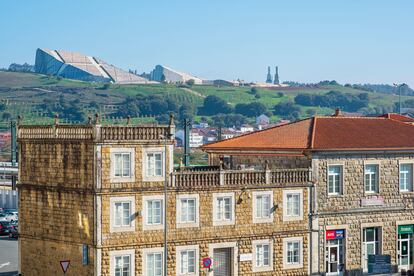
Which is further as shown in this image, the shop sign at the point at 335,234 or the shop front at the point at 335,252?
the shop front at the point at 335,252

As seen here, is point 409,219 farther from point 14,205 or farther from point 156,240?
point 14,205

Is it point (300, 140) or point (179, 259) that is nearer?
point (179, 259)

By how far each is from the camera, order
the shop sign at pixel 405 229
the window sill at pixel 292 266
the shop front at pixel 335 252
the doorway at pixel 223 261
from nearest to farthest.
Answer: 1. the doorway at pixel 223 261
2. the window sill at pixel 292 266
3. the shop front at pixel 335 252
4. the shop sign at pixel 405 229

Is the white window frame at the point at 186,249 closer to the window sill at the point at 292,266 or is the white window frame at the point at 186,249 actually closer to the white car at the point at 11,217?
the window sill at the point at 292,266

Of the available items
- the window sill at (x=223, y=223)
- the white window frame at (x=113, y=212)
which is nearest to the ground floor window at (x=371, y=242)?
the window sill at (x=223, y=223)

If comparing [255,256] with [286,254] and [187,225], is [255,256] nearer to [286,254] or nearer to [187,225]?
[286,254]

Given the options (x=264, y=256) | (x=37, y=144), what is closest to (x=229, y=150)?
(x=264, y=256)

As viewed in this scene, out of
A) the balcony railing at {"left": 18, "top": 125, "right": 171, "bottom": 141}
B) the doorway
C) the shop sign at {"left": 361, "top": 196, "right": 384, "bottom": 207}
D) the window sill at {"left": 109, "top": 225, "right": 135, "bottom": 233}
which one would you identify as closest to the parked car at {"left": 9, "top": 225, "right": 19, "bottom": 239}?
the balcony railing at {"left": 18, "top": 125, "right": 171, "bottom": 141}

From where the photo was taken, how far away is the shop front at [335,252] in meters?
59.1

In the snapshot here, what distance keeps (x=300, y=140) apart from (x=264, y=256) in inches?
269

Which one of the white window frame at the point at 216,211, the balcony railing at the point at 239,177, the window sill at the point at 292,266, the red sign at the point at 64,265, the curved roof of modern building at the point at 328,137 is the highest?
the curved roof of modern building at the point at 328,137

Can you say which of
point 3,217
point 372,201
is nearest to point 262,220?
point 372,201

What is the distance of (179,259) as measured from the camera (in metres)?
53.2

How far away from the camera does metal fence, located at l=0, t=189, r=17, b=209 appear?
11550 centimetres
